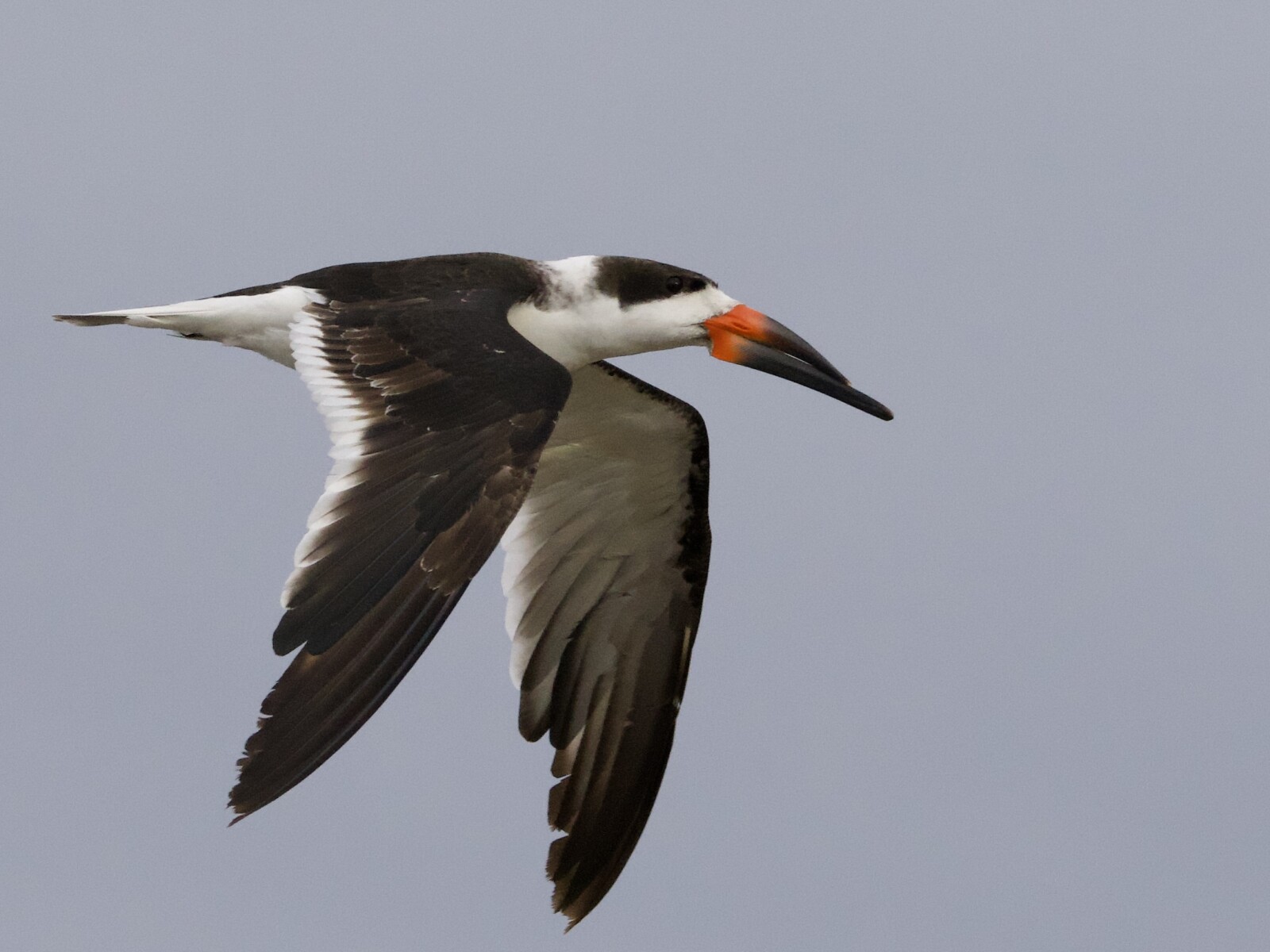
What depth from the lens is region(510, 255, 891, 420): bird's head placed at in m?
11.9

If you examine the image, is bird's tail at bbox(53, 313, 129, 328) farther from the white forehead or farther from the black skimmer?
the white forehead

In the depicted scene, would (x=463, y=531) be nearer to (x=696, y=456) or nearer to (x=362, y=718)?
(x=362, y=718)

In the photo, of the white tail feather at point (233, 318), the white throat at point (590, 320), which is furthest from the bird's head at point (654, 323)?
the white tail feather at point (233, 318)

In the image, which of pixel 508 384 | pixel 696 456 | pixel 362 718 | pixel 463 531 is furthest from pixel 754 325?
pixel 362 718

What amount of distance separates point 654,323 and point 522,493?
2636mm

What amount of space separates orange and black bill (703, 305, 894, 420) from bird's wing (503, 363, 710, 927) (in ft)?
2.46

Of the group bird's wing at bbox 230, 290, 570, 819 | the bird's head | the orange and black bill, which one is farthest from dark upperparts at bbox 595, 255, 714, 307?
bird's wing at bbox 230, 290, 570, 819

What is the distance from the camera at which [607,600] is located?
13359mm

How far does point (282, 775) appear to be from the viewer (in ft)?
27.8

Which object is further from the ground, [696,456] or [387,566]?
[696,456]

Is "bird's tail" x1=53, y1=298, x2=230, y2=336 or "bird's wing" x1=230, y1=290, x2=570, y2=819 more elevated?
"bird's tail" x1=53, y1=298, x2=230, y2=336

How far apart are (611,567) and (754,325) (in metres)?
1.98

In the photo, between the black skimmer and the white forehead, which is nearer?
the black skimmer

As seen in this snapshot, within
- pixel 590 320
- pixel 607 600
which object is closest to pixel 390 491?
pixel 590 320
